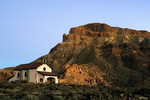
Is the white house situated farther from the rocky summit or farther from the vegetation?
the vegetation

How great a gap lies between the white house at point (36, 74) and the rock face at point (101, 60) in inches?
392

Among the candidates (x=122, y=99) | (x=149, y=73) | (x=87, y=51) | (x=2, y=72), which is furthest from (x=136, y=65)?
(x=122, y=99)

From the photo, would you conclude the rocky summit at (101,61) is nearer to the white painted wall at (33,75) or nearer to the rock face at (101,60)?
the rock face at (101,60)

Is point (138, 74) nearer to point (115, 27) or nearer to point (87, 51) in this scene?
point (87, 51)

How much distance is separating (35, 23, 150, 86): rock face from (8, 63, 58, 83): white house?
996 centimetres

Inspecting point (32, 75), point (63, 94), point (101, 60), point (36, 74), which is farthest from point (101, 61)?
point (63, 94)

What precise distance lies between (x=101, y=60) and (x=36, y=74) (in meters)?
42.4

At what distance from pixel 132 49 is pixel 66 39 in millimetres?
36628

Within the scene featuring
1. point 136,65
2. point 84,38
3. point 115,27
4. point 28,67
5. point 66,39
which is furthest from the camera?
point 115,27

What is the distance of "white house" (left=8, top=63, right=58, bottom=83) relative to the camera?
48.2 meters

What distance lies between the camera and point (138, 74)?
78312 millimetres

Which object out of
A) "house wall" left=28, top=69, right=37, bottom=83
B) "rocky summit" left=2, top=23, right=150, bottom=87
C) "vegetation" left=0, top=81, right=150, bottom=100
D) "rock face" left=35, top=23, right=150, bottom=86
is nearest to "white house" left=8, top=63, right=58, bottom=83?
"house wall" left=28, top=69, right=37, bottom=83

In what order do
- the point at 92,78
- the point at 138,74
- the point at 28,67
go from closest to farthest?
the point at 28,67
the point at 92,78
the point at 138,74

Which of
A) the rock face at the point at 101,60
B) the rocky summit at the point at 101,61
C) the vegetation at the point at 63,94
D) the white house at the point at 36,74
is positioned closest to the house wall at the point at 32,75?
the white house at the point at 36,74
